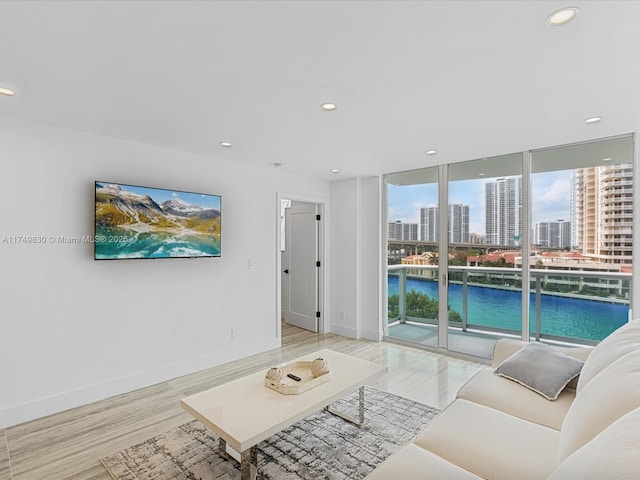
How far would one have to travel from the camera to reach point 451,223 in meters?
4.34

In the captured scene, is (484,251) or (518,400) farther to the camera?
(484,251)

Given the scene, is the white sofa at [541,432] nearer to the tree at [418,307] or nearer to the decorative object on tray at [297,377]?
the decorative object on tray at [297,377]

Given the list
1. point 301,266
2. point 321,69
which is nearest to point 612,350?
point 321,69

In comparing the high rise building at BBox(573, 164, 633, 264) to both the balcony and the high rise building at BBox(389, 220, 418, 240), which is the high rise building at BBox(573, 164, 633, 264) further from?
the high rise building at BBox(389, 220, 418, 240)

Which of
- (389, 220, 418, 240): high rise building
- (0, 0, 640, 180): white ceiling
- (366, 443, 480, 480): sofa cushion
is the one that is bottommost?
(366, 443, 480, 480): sofa cushion

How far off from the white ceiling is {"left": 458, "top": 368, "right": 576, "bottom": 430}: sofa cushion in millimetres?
1939

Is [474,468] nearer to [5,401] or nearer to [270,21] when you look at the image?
[270,21]

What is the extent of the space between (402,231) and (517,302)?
1.69 metres

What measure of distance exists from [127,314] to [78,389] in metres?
0.72

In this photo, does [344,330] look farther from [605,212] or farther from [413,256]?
[605,212]

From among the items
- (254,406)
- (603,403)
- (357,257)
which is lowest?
(254,406)

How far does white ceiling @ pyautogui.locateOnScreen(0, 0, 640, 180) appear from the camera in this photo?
4.84 feet

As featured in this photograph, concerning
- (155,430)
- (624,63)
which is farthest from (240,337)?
(624,63)

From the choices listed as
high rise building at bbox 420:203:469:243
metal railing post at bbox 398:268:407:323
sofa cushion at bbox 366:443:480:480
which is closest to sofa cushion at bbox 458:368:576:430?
sofa cushion at bbox 366:443:480:480
